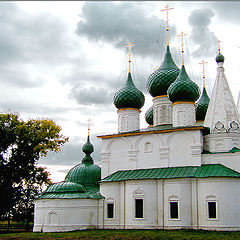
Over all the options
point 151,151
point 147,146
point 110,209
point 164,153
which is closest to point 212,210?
point 164,153

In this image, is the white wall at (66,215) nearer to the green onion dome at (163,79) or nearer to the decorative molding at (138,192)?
the decorative molding at (138,192)

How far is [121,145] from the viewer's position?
72.2 feet

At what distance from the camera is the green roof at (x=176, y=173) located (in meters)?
18.3

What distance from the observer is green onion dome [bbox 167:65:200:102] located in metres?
21.3

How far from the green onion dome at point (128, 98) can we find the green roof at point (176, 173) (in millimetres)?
4771

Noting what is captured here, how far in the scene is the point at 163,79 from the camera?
2380 cm

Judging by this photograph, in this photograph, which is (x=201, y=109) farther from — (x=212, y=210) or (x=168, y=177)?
(x=212, y=210)

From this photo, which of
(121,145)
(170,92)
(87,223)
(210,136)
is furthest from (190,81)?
(87,223)

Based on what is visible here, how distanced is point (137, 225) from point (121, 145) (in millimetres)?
5012

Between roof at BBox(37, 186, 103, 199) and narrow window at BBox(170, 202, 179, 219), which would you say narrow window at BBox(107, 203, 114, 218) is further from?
narrow window at BBox(170, 202, 179, 219)

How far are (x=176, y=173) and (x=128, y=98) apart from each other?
21.7ft

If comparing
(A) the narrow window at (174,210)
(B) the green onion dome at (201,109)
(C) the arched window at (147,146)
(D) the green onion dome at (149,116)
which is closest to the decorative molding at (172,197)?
(A) the narrow window at (174,210)

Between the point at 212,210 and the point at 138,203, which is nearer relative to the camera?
the point at 212,210

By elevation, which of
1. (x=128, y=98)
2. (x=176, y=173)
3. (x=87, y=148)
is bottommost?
(x=176, y=173)
